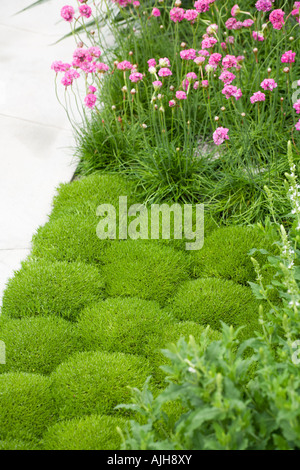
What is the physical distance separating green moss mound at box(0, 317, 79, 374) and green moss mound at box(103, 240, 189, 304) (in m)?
0.37

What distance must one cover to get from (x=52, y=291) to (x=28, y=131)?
72.2 inches

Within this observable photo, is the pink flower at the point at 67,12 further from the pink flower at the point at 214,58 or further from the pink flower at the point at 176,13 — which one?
the pink flower at the point at 214,58

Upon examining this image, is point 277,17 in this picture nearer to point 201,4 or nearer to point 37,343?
point 201,4

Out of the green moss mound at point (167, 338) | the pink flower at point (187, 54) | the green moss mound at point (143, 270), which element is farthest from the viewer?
the pink flower at point (187, 54)

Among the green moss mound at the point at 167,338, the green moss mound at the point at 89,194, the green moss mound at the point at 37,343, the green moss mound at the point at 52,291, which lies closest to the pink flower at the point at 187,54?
the green moss mound at the point at 89,194

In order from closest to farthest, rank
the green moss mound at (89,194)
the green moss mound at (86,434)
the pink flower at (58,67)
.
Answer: the green moss mound at (86,434) → the pink flower at (58,67) → the green moss mound at (89,194)

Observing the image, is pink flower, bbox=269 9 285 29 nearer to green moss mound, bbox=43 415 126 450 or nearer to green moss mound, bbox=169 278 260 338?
green moss mound, bbox=169 278 260 338

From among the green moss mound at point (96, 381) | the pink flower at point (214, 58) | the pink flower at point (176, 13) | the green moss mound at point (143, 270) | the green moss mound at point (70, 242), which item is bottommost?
the green moss mound at point (96, 381)

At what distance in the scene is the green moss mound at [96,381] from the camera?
207 centimetres

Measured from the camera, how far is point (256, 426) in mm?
1398

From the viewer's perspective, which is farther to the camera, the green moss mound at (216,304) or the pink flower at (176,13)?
the pink flower at (176,13)

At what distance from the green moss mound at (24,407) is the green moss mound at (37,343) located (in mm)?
113

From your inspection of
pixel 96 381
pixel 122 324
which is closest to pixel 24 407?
pixel 96 381
